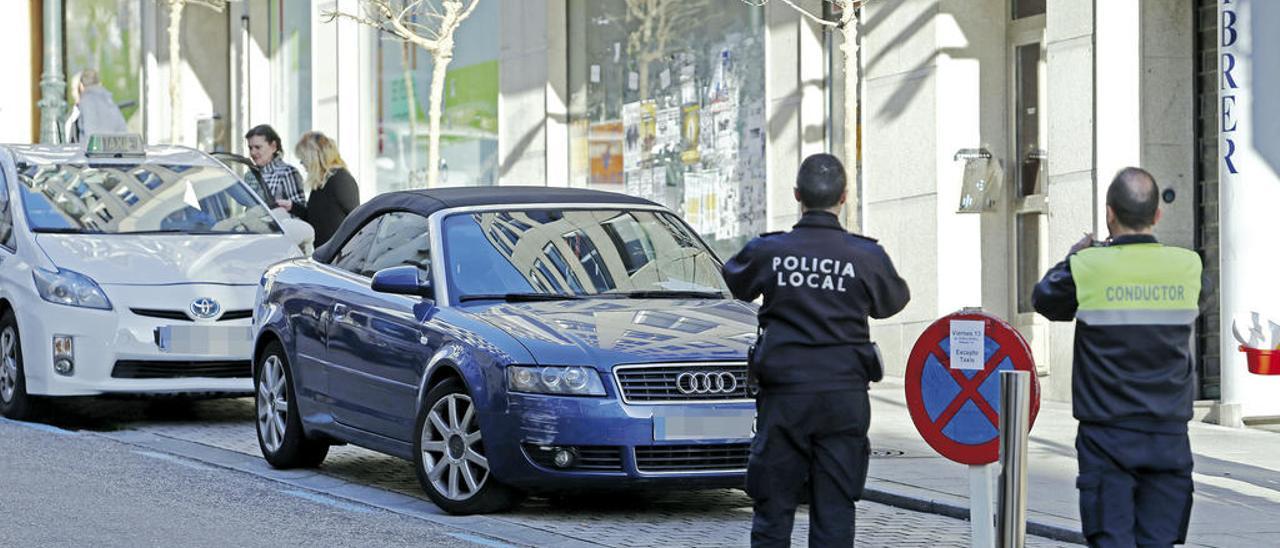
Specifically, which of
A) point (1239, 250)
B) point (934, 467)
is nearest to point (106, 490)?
point (934, 467)

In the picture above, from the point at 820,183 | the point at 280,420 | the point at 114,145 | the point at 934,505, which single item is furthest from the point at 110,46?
the point at 820,183

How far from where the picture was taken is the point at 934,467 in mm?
11547

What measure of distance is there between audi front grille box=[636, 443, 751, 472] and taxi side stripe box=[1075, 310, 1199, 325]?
3.02 meters

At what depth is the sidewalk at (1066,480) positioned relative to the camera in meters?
9.60

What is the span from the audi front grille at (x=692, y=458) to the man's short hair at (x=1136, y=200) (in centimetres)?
307

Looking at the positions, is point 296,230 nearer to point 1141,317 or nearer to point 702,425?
point 702,425

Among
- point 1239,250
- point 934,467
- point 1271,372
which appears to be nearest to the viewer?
A: point 1271,372

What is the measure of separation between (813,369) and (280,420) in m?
5.22

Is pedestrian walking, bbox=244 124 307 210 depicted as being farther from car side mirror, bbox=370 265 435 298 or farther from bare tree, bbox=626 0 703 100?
car side mirror, bbox=370 265 435 298

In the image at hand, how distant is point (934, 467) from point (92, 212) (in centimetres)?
581

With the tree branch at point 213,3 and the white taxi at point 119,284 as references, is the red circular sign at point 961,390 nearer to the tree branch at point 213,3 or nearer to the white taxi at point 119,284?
the white taxi at point 119,284

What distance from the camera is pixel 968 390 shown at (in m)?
7.44

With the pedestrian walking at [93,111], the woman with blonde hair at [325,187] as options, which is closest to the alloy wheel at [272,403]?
the woman with blonde hair at [325,187]

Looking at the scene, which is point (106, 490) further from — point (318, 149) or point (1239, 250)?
point (1239, 250)
